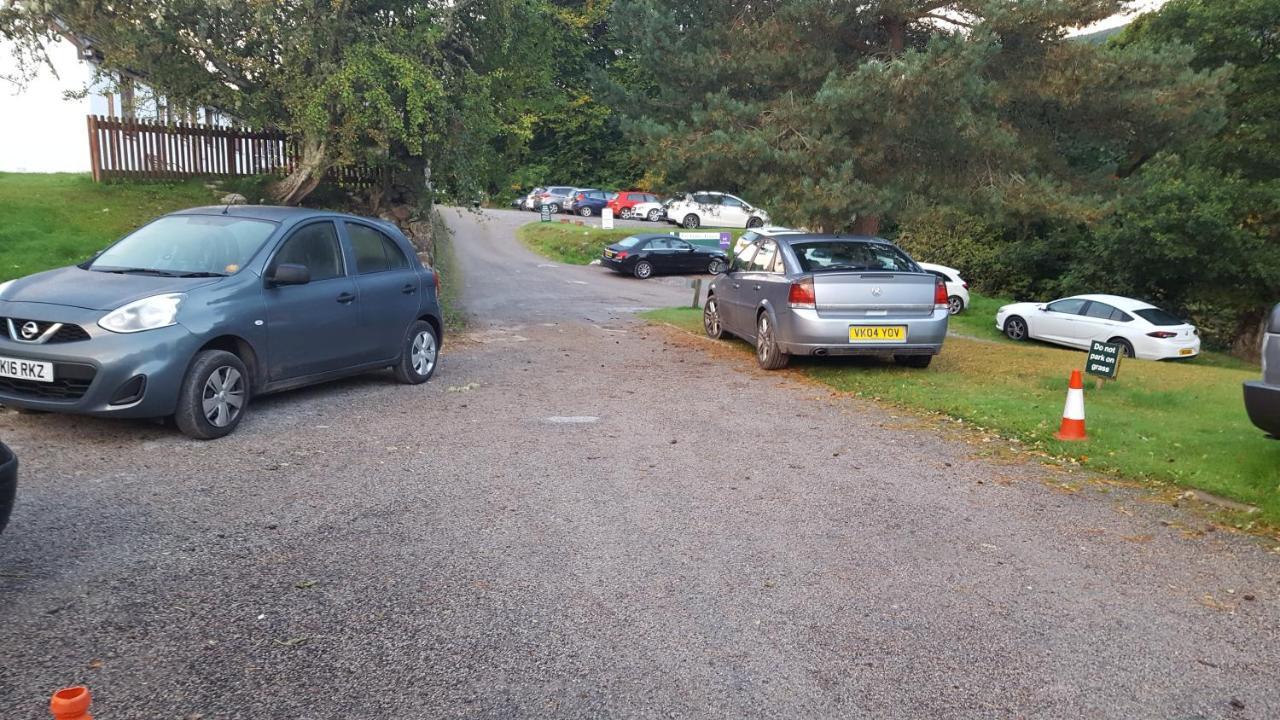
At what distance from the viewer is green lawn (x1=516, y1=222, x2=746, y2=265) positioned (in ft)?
124

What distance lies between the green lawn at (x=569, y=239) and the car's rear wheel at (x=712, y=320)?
21.5m

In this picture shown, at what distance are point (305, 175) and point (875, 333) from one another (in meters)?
9.72

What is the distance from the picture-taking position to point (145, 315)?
22.7 ft

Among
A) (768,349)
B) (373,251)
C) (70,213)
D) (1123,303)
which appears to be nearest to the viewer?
(373,251)

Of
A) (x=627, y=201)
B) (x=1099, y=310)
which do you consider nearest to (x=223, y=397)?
(x=1099, y=310)

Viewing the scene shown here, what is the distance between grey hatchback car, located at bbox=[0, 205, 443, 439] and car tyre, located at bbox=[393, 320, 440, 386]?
2cm

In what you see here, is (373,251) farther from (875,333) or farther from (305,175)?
(305,175)

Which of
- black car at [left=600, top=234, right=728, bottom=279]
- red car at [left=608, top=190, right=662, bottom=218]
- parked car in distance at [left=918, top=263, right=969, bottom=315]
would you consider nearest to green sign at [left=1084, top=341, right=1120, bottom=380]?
parked car in distance at [left=918, top=263, right=969, bottom=315]

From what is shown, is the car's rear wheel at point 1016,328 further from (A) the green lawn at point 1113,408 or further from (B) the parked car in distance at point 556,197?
(B) the parked car in distance at point 556,197

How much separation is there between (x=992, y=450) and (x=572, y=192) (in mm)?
44987

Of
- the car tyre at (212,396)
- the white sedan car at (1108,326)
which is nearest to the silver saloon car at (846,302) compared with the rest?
the car tyre at (212,396)

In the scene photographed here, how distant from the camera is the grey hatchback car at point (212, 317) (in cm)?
669

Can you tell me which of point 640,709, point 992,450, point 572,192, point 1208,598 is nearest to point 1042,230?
point 572,192

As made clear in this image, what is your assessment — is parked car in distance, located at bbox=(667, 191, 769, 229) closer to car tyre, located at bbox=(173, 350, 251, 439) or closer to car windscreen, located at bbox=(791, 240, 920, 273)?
car windscreen, located at bbox=(791, 240, 920, 273)
